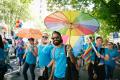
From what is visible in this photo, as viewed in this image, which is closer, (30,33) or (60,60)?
(60,60)

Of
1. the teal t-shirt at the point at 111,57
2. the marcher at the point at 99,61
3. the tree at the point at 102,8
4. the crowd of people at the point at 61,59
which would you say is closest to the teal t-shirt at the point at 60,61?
the crowd of people at the point at 61,59

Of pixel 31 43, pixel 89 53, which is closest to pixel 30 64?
pixel 31 43

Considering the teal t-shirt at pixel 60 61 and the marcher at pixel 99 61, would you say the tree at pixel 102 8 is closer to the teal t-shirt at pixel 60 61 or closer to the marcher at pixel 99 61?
the marcher at pixel 99 61

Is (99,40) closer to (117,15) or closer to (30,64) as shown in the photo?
(30,64)

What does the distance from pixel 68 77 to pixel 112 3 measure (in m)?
21.8

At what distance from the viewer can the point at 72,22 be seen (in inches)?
351

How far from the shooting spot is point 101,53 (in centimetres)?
1190

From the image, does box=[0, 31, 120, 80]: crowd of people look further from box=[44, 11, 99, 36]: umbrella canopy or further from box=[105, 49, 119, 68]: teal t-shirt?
box=[44, 11, 99, 36]: umbrella canopy

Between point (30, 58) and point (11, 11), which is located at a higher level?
point (30, 58)

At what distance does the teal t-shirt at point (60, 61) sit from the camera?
8008 mm

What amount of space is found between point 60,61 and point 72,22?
116cm

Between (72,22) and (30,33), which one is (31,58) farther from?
(72,22)

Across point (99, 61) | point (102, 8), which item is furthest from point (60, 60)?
point (102, 8)

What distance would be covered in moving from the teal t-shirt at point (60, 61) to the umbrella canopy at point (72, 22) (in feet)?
2.89
